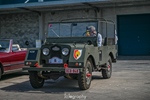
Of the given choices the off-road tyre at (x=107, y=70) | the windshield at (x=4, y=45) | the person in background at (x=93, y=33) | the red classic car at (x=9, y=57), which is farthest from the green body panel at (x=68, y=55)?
the windshield at (x=4, y=45)

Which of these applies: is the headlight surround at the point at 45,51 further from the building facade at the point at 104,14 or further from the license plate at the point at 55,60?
the building facade at the point at 104,14

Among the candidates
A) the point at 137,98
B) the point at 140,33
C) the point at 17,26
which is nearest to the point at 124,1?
the point at 140,33

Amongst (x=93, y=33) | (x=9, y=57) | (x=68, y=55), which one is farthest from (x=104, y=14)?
(x=68, y=55)

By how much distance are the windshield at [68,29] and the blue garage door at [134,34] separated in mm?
13003

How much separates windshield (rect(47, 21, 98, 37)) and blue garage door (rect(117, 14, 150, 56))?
13.0 m

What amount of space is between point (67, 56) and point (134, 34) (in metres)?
14.7

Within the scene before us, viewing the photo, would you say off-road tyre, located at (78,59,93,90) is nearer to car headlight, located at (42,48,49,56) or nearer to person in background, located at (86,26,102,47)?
person in background, located at (86,26,102,47)

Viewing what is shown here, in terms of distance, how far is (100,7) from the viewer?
21.6 m

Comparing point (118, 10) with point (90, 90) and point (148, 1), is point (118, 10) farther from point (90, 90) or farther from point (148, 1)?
point (90, 90)

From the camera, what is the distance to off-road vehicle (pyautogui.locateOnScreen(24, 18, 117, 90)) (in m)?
7.61

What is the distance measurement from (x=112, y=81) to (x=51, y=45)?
277cm

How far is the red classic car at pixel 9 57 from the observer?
9.93 meters

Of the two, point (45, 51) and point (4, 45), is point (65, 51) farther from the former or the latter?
point (4, 45)

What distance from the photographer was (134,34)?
71.2 ft
